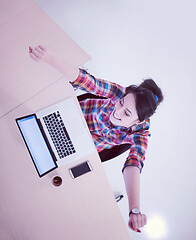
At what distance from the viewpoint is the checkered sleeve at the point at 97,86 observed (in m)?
1.26

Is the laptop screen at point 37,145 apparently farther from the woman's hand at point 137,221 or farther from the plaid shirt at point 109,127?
the woman's hand at point 137,221

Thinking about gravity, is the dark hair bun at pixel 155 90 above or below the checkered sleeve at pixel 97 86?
below

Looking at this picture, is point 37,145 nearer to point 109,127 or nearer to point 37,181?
→ point 37,181

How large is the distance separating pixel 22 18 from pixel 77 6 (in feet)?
2.90

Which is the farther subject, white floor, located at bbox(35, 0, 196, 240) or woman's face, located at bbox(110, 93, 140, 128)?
white floor, located at bbox(35, 0, 196, 240)

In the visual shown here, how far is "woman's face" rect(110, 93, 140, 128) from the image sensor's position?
4.14ft

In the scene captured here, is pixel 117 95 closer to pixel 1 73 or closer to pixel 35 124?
pixel 35 124

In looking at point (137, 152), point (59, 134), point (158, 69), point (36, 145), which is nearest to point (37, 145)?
point (36, 145)

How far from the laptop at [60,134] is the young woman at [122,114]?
211 millimetres

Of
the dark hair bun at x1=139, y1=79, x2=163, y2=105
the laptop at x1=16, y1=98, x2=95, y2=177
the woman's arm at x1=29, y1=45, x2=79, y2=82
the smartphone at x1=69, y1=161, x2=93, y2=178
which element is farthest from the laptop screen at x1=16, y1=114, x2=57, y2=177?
the dark hair bun at x1=139, y1=79, x2=163, y2=105

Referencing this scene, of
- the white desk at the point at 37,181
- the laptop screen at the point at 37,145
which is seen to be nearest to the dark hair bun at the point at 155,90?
the white desk at the point at 37,181

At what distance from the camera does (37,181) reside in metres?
1.15

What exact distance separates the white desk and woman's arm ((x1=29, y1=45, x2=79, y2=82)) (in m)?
0.05

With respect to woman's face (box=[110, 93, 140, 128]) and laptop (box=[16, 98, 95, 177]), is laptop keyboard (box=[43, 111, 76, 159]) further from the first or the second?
woman's face (box=[110, 93, 140, 128])
